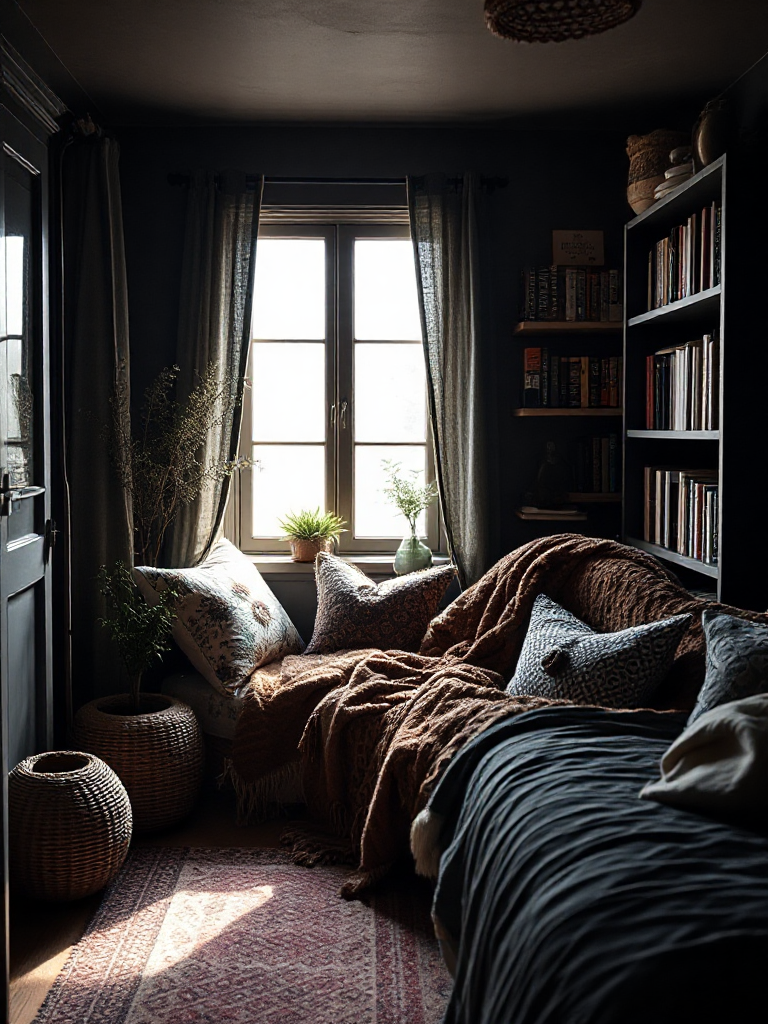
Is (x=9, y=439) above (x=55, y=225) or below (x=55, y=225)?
below

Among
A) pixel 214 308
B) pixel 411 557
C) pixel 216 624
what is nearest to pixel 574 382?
pixel 411 557

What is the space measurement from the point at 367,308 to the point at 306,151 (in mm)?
695

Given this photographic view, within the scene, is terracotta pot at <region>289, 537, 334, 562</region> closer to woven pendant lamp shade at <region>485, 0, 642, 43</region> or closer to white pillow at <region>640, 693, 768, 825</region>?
woven pendant lamp shade at <region>485, 0, 642, 43</region>

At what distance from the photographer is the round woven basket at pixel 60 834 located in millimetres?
2562

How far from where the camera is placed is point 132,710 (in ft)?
10.8

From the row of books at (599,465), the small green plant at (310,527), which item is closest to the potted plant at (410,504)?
the small green plant at (310,527)

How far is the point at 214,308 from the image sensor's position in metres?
3.91

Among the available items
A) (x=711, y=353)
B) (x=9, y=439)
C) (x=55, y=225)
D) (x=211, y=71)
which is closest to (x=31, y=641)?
(x=9, y=439)

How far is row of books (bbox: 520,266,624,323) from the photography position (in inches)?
156

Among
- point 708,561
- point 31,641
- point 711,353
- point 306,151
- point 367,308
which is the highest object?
point 306,151

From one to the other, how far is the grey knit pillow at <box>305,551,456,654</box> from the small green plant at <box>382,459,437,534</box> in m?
0.40

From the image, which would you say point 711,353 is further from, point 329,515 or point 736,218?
point 329,515

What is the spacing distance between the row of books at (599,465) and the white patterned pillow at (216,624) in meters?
1.49

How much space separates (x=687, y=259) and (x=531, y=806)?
7.32ft
